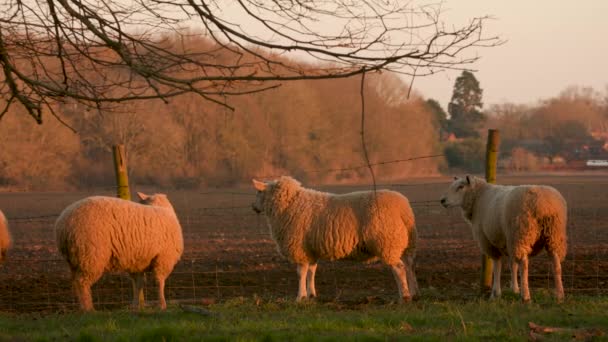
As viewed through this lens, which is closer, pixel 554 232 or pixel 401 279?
pixel 554 232

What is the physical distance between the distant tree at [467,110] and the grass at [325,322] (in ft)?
318

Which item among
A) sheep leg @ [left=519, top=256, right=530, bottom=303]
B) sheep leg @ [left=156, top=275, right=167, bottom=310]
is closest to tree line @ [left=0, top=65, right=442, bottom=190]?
sheep leg @ [left=156, top=275, right=167, bottom=310]

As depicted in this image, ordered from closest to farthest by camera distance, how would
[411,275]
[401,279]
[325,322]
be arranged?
[325,322] < [401,279] < [411,275]

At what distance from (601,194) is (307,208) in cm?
2919

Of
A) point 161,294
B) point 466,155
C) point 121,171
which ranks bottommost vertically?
point 466,155

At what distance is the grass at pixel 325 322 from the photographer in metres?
7.73

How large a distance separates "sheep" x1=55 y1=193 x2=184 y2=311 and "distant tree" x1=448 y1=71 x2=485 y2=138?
313 ft

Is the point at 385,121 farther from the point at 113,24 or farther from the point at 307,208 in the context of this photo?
the point at 113,24

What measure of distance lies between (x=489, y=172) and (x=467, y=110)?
10082cm

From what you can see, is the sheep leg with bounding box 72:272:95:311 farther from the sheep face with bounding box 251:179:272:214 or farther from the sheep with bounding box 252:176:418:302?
the sheep face with bounding box 251:179:272:214

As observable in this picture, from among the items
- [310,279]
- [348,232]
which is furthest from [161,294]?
[348,232]

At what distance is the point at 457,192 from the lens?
13469 millimetres

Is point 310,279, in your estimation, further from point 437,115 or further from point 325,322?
point 437,115

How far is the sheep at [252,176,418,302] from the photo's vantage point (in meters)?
12.4
